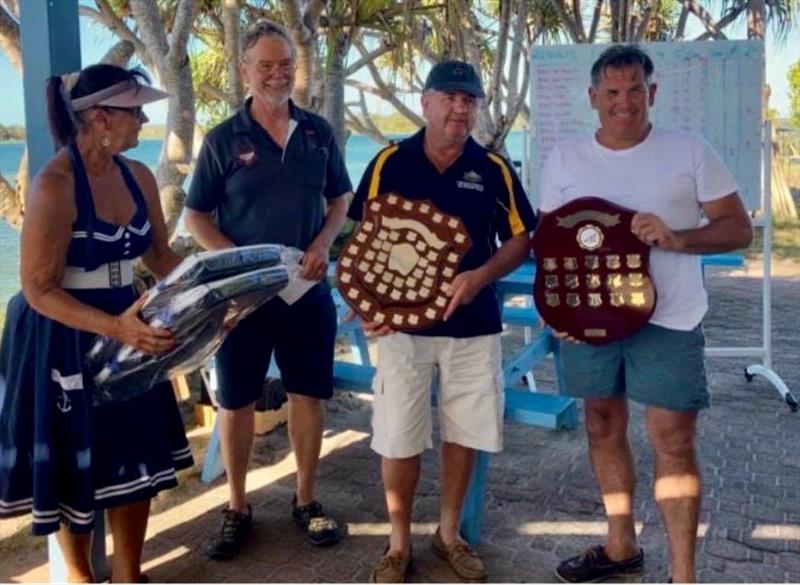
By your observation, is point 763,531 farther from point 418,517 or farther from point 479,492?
point 418,517

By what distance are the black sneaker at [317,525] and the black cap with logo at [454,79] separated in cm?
167

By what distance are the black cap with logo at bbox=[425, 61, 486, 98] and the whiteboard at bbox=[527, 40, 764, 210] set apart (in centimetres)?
207

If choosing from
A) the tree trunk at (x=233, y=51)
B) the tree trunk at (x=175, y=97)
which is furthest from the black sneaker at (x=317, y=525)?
the tree trunk at (x=233, y=51)

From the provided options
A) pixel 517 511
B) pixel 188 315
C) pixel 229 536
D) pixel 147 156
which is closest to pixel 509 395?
pixel 517 511

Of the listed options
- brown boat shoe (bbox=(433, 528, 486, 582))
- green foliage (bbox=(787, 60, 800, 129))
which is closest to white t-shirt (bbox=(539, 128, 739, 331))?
brown boat shoe (bbox=(433, 528, 486, 582))

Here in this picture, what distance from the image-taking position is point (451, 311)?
271 centimetres

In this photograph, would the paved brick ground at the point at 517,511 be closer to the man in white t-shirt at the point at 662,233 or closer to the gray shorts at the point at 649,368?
the man in white t-shirt at the point at 662,233

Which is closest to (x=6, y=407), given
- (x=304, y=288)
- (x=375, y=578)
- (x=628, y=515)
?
(x=304, y=288)

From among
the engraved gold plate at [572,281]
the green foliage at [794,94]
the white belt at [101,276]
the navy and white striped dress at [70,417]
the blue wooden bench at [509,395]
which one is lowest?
the blue wooden bench at [509,395]

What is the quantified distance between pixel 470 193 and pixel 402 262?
0.99 feet

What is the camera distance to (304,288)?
310cm

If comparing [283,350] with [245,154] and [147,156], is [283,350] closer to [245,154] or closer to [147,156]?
[245,154]

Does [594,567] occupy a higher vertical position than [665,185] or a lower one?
lower

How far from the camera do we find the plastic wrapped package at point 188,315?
2.25 meters
